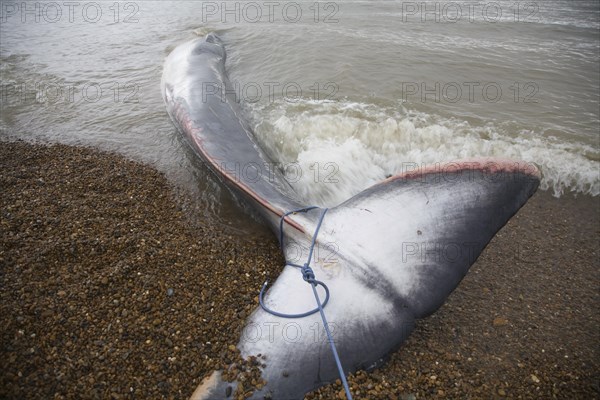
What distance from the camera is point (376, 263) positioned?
7.67 feet

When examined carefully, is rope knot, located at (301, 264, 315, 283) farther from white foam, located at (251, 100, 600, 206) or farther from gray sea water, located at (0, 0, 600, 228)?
white foam, located at (251, 100, 600, 206)

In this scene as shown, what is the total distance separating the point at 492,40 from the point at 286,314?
9.60m

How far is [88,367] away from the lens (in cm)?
213

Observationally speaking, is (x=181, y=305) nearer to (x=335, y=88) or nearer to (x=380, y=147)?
(x=380, y=147)

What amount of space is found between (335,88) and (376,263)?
4770 mm

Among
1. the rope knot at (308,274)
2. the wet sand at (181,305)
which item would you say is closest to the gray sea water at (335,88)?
the wet sand at (181,305)

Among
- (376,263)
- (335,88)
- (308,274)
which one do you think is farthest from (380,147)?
(308,274)

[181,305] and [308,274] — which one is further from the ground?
[308,274]

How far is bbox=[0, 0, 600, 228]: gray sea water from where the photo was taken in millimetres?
4648

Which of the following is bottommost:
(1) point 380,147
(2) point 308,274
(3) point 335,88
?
(2) point 308,274

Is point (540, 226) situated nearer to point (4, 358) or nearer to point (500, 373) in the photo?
point (500, 373)

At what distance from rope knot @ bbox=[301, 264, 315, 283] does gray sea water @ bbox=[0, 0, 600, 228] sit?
1485mm

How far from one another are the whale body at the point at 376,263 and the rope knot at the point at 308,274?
0.07 m

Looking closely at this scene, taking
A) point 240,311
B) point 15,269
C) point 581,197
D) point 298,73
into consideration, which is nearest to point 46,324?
point 15,269
